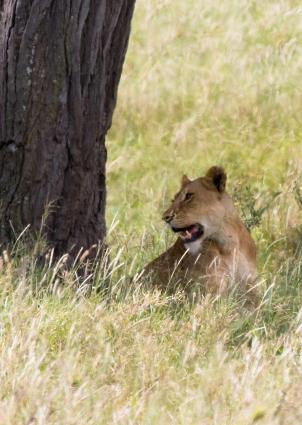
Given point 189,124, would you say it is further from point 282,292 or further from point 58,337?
point 58,337

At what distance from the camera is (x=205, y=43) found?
13.9 meters

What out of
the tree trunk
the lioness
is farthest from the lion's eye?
the tree trunk

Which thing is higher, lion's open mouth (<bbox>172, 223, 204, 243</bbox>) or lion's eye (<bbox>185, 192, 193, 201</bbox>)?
lion's eye (<bbox>185, 192, 193, 201</bbox>)

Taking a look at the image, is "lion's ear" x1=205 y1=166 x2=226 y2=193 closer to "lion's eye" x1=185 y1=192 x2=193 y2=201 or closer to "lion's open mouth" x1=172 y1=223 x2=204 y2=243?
"lion's eye" x1=185 y1=192 x2=193 y2=201

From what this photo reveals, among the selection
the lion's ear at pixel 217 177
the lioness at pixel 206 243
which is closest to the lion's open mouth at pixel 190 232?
the lioness at pixel 206 243

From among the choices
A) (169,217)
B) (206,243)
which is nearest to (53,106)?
(169,217)

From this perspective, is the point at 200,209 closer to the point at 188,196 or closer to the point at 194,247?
Answer: the point at 188,196

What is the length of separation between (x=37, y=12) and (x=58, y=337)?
199 cm

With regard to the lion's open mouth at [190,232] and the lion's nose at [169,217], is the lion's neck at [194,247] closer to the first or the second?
the lion's open mouth at [190,232]

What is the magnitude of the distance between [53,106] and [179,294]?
1.23m

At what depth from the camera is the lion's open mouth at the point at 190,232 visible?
26.3 feet

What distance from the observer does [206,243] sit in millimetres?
8109

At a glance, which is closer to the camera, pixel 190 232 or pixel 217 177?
pixel 190 232

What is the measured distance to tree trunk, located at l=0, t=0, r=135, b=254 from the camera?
739 centimetres
